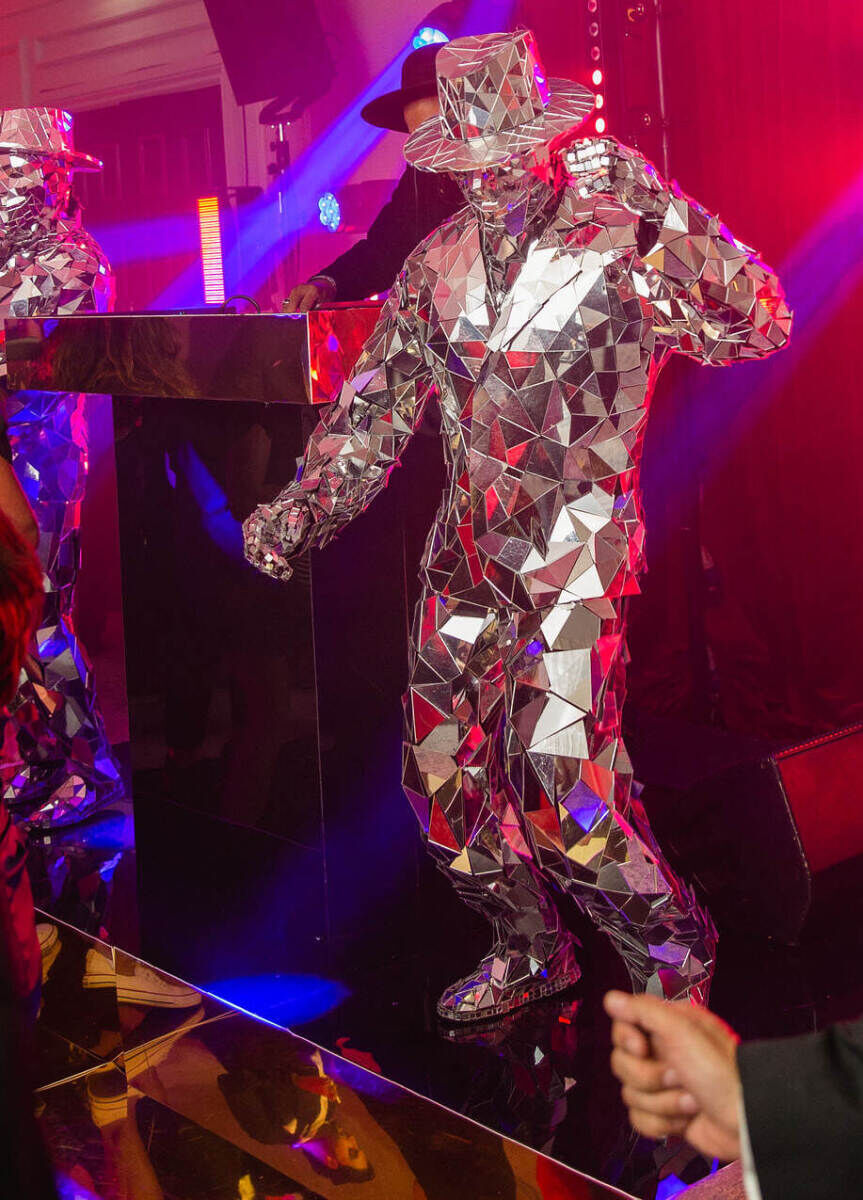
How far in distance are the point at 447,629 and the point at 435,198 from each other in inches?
49.4

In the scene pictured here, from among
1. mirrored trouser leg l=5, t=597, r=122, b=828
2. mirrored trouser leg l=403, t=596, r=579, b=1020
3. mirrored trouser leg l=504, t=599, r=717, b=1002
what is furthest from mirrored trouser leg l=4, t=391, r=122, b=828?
mirrored trouser leg l=504, t=599, r=717, b=1002

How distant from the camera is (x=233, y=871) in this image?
3178mm

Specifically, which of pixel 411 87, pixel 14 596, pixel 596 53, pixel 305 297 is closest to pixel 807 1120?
pixel 14 596

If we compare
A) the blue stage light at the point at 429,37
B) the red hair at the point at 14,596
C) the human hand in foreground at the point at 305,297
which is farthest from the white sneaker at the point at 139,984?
the blue stage light at the point at 429,37

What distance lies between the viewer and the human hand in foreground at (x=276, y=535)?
2514 mm

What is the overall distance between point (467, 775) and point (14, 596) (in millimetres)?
1181

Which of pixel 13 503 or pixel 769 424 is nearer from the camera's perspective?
pixel 13 503

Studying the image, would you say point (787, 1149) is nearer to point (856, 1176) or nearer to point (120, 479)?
point (856, 1176)

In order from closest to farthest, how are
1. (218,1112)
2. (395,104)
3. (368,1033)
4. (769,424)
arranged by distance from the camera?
1. (218,1112)
2. (368,1033)
3. (395,104)
4. (769,424)

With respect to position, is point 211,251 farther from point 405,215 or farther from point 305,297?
point 305,297

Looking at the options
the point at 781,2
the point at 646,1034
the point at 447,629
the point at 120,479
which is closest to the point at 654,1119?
the point at 646,1034

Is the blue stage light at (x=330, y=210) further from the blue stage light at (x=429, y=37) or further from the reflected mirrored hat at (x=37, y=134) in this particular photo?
the reflected mirrored hat at (x=37, y=134)

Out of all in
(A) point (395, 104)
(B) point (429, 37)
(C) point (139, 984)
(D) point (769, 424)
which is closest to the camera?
(C) point (139, 984)

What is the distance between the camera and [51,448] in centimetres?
378
